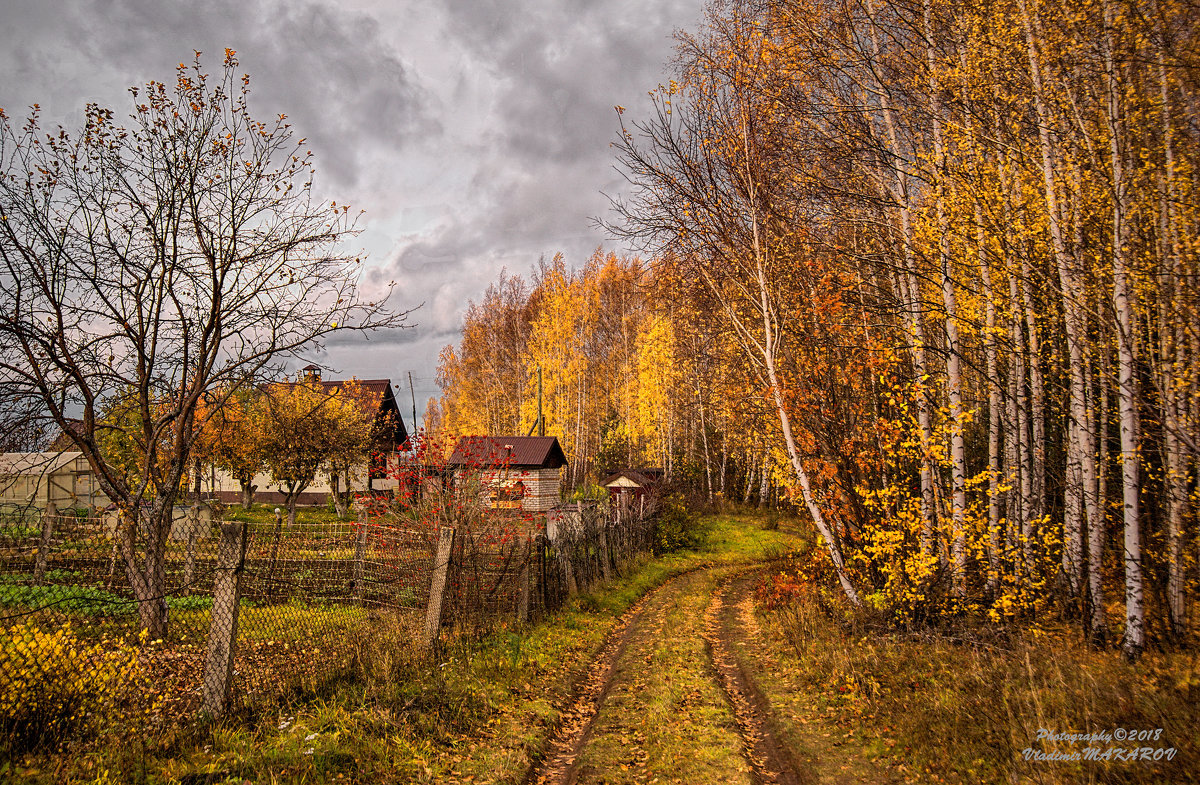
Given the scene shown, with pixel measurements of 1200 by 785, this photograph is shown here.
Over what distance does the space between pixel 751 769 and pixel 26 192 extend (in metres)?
9.97

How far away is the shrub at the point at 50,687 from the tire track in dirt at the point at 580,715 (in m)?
3.34

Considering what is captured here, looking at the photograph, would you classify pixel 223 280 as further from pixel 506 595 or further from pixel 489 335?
pixel 489 335

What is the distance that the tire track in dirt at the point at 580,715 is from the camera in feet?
16.8

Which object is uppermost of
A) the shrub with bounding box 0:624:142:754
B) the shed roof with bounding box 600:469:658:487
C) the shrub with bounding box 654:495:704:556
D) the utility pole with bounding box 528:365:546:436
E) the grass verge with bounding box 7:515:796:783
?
the utility pole with bounding box 528:365:546:436

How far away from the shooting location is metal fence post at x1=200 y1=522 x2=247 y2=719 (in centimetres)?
506

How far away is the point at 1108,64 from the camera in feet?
21.1

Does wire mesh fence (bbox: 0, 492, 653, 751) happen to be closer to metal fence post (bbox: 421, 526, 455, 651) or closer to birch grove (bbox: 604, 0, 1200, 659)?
metal fence post (bbox: 421, 526, 455, 651)

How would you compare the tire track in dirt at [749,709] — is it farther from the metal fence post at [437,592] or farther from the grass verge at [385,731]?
the metal fence post at [437,592]

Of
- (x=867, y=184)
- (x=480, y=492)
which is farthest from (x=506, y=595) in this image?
(x=867, y=184)

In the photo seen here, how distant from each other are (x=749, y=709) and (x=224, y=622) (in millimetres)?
5364

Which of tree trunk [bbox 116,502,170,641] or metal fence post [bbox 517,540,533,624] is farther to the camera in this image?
metal fence post [bbox 517,540,533,624]

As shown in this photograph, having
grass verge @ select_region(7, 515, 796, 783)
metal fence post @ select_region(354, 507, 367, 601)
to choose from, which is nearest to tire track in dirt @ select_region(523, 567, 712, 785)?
grass verge @ select_region(7, 515, 796, 783)

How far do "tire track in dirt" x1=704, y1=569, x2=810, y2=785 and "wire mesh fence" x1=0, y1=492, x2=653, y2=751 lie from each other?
2.97 m

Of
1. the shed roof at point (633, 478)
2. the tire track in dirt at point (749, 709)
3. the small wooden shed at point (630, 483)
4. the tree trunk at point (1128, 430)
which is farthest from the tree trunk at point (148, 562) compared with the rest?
the shed roof at point (633, 478)
